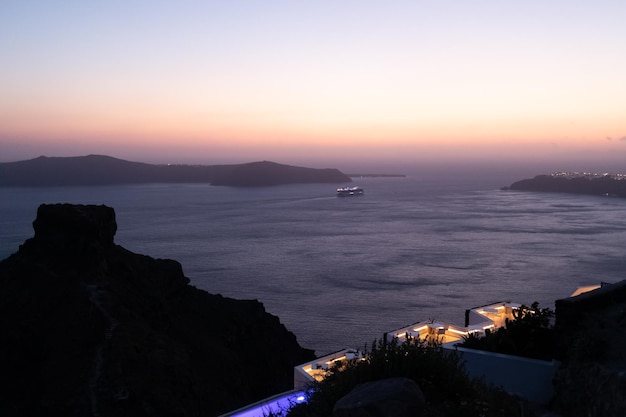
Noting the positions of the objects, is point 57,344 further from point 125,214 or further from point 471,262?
point 125,214

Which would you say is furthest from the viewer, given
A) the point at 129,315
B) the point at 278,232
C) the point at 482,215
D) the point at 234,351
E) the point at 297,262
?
the point at 482,215

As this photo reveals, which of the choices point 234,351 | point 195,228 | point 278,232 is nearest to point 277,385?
point 234,351

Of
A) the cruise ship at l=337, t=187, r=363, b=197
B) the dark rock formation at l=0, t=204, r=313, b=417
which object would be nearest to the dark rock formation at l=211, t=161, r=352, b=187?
the cruise ship at l=337, t=187, r=363, b=197

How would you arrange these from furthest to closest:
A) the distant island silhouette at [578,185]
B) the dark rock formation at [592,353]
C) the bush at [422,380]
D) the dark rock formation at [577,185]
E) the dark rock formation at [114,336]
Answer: the dark rock formation at [577,185], the distant island silhouette at [578,185], the dark rock formation at [114,336], the dark rock formation at [592,353], the bush at [422,380]

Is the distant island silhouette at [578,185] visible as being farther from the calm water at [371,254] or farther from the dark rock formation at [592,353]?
the dark rock formation at [592,353]

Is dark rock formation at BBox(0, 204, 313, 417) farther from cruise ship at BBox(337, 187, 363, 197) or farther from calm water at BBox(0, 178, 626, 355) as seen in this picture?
cruise ship at BBox(337, 187, 363, 197)

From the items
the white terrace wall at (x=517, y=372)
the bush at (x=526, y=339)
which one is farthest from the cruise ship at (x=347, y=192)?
the white terrace wall at (x=517, y=372)
